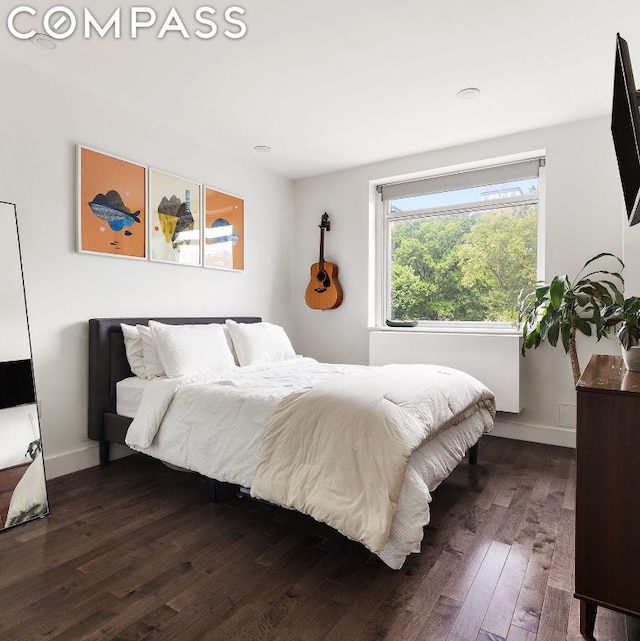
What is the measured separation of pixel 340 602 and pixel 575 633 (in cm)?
76

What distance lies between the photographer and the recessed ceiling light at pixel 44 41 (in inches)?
92.0

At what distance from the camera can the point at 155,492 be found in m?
2.58

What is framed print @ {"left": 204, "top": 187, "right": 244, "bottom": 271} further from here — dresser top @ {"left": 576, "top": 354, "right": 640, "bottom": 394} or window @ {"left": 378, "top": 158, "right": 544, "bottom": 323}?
dresser top @ {"left": 576, "top": 354, "right": 640, "bottom": 394}

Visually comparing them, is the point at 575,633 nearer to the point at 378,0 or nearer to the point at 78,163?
the point at 378,0

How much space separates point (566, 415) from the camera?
135 inches

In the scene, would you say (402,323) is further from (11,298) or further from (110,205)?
(11,298)

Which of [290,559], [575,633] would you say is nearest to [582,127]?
[575,633]

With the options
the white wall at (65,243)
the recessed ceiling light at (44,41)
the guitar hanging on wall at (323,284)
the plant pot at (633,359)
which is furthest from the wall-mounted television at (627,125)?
the guitar hanging on wall at (323,284)

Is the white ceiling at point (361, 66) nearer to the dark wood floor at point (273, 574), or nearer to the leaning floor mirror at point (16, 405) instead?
the leaning floor mirror at point (16, 405)

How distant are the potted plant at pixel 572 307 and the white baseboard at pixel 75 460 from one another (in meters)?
3.03

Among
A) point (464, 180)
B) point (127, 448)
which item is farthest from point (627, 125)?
point (127, 448)

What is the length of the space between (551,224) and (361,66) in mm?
1932

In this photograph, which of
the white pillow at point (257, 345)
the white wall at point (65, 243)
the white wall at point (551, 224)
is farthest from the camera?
the white pillow at point (257, 345)

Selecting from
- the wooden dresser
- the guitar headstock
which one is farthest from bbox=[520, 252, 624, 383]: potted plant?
the guitar headstock
